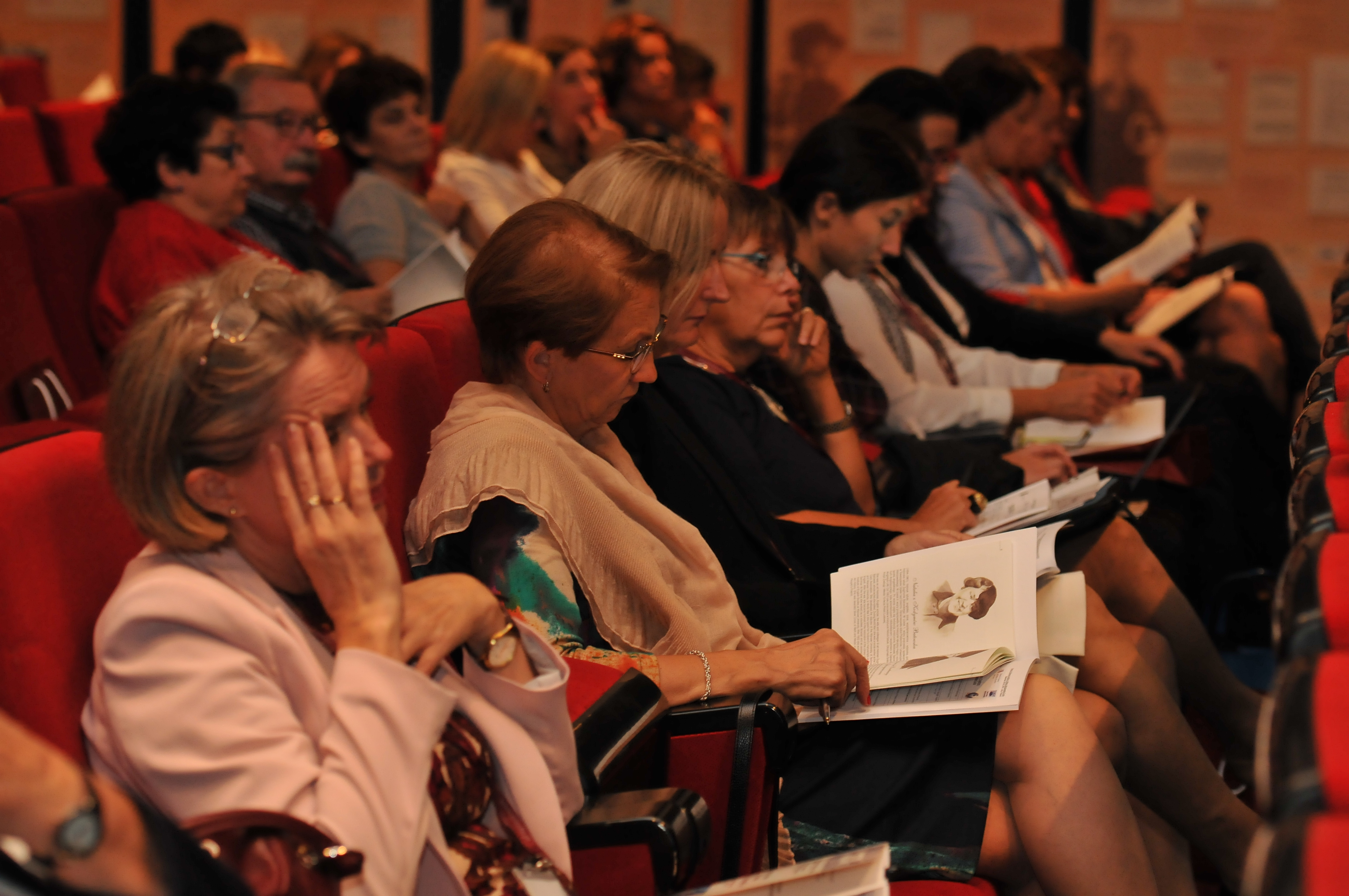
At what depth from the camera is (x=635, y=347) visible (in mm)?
1664

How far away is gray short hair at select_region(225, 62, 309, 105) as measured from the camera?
11.2ft

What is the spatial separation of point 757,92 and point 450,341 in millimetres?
4950

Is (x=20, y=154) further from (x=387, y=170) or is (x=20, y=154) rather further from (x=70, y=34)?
(x=70, y=34)

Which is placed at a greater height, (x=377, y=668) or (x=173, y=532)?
(x=173, y=532)

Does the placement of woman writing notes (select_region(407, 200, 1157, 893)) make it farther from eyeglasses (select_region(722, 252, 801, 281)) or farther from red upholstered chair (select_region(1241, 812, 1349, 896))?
red upholstered chair (select_region(1241, 812, 1349, 896))

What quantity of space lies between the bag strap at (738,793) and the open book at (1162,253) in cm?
313

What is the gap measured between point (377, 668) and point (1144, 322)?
3.39m

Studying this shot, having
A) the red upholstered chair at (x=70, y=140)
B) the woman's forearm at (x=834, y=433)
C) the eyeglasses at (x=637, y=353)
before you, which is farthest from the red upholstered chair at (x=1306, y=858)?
the red upholstered chair at (x=70, y=140)

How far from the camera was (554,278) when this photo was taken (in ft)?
5.28

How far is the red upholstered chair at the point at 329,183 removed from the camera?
3998 millimetres

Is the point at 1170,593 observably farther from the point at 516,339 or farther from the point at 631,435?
the point at 516,339

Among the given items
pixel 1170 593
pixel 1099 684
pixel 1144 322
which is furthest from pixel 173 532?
pixel 1144 322

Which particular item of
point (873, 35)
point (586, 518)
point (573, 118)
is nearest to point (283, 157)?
point (573, 118)

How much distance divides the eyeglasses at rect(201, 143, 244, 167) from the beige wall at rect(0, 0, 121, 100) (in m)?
3.54
